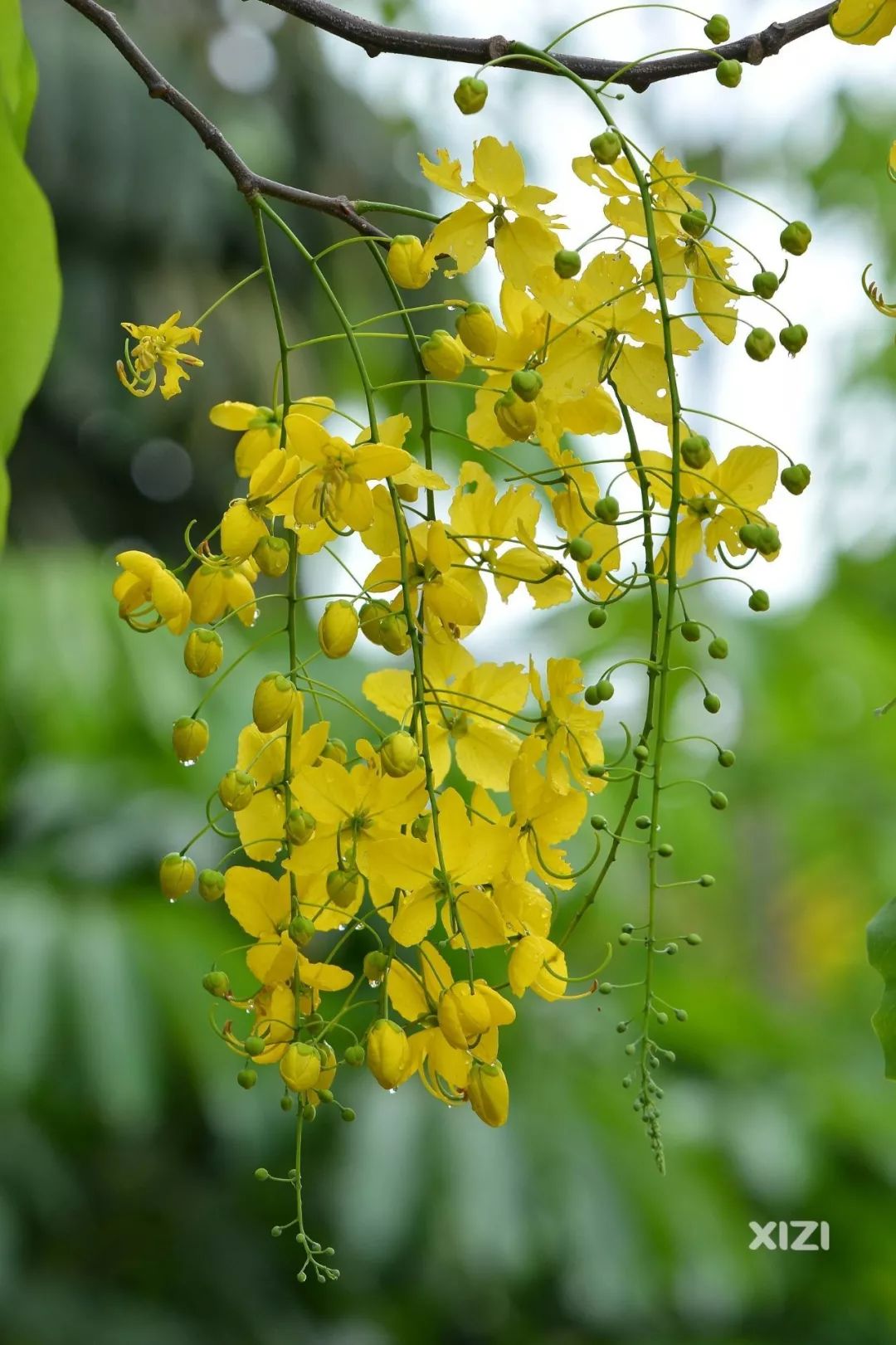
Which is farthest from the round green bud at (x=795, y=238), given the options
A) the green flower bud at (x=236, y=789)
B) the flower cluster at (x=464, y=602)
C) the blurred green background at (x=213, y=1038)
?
the blurred green background at (x=213, y=1038)

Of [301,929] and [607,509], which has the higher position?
[607,509]

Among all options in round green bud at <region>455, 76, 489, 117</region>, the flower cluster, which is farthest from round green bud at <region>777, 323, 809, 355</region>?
round green bud at <region>455, 76, 489, 117</region>

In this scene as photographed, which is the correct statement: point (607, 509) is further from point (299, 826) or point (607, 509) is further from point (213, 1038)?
point (213, 1038)

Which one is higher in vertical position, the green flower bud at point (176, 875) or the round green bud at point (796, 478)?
the round green bud at point (796, 478)

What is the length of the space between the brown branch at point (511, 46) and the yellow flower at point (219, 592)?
159 mm

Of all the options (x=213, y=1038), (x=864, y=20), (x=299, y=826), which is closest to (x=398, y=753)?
(x=299, y=826)

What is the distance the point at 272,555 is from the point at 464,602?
6 cm

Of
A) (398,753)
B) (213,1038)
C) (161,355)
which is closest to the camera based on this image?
(398,753)

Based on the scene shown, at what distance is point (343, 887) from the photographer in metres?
0.42

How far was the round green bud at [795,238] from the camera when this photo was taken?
0.44 meters

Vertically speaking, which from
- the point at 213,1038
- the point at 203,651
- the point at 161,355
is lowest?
the point at 213,1038

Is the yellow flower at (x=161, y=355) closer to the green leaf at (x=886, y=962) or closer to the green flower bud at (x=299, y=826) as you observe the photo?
the green flower bud at (x=299, y=826)

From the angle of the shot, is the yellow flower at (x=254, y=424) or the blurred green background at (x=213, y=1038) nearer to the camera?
the yellow flower at (x=254, y=424)

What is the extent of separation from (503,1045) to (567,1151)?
0.17 metres
